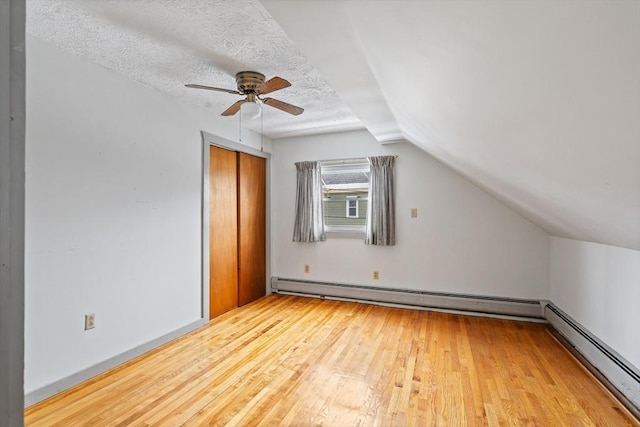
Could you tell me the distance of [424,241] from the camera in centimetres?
397

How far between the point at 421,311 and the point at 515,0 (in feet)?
12.0

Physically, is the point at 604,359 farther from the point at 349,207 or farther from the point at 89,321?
the point at 89,321

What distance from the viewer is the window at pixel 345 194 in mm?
4395

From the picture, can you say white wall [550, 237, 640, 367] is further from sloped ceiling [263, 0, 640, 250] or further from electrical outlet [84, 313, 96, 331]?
electrical outlet [84, 313, 96, 331]

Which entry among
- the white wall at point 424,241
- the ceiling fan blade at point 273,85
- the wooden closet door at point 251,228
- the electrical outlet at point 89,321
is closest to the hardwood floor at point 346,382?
the electrical outlet at point 89,321

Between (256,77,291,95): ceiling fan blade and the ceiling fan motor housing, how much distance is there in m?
0.08

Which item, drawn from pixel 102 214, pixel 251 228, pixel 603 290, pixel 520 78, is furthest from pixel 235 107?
pixel 603 290

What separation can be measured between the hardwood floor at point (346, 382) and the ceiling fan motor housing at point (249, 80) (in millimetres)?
2110

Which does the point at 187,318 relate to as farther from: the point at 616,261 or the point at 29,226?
the point at 616,261

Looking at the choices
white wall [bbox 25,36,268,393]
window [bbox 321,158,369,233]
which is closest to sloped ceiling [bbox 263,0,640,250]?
white wall [bbox 25,36,268,393]

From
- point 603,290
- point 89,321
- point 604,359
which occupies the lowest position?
point 604,359

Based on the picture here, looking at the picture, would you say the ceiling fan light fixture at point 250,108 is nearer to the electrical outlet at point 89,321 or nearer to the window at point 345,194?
the electrical outlet at point 89,321

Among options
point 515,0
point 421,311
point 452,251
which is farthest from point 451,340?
point 515,0

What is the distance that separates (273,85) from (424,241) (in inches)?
105
